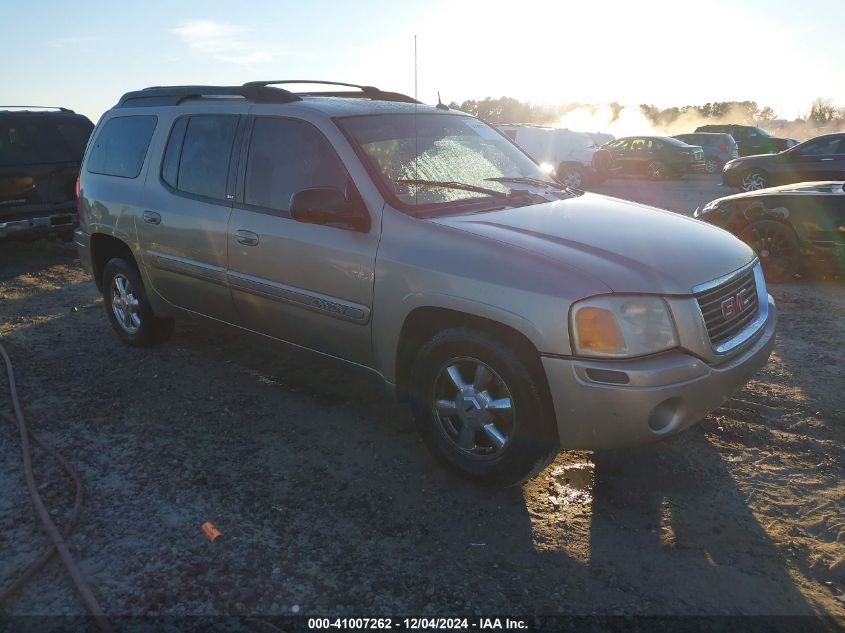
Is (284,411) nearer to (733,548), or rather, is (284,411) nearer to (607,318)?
(607,318)

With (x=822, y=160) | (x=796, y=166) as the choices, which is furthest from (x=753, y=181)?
(x=822, y=160)

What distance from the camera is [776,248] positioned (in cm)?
733

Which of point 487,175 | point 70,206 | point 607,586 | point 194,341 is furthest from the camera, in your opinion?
point 70,206

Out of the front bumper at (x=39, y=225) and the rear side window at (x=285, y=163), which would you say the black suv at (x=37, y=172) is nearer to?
the front bumper at (x=39, y=225)

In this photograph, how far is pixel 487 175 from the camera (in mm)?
4109

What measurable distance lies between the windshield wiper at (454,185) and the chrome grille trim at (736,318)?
1271mm

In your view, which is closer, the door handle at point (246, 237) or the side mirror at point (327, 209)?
the side mirror at point (327, 209)

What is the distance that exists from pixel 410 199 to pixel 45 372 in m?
3.33

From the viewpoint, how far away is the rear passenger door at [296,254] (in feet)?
11.9

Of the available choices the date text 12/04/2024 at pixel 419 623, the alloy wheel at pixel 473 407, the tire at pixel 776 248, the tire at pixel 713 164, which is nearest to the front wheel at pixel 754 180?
the tire at pixel 713 164

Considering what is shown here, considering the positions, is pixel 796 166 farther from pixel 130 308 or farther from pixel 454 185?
pixel 130 308

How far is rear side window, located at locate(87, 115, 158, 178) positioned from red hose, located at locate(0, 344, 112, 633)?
1.82 m

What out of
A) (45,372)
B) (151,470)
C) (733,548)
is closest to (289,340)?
(151,470)

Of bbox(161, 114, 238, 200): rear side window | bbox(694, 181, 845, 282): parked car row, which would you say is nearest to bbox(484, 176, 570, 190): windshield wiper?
bbox(161, 114, 238, 200): rear side window
